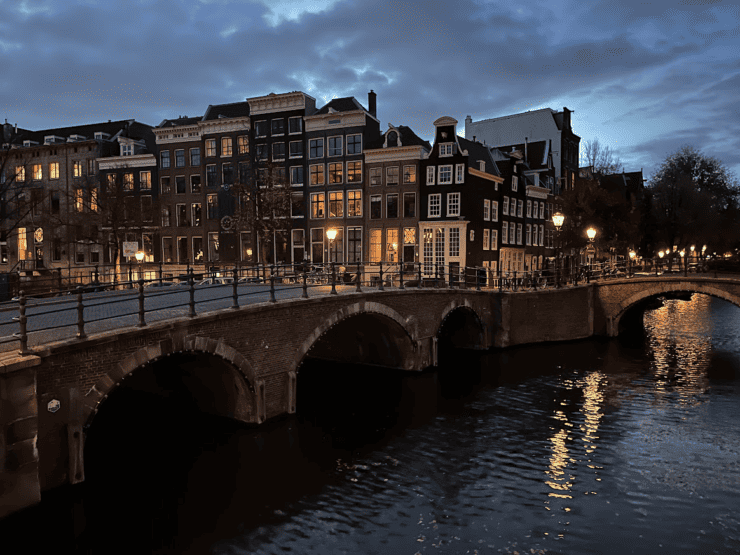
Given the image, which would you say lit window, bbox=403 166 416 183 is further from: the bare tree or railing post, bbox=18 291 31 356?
railing post, bbox=18 291 31 356

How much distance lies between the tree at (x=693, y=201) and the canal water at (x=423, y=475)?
32.1 m

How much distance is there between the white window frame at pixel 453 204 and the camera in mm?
37375

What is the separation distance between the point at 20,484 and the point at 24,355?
2.29 metres

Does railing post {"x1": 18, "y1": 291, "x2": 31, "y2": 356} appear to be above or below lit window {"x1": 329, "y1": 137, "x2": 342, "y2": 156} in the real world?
below

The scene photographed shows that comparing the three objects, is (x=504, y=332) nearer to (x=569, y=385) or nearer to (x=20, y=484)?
(x=569, y=385)

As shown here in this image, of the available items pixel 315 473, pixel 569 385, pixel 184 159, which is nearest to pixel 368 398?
pixel 315 473

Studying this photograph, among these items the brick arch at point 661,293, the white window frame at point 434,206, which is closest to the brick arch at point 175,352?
the brick arch at point 661,293

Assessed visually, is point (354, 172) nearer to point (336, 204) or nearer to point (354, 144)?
point (354, 144)

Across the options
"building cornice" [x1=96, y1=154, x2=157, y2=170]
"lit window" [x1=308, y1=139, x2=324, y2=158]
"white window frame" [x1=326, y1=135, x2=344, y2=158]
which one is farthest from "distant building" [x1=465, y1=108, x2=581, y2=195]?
"building cornice" [x1=96, y1=154, x2=157, y2=170]

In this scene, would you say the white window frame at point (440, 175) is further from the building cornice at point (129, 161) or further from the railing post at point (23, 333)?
the railing post at point (23, 333)

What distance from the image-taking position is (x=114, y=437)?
1459cm

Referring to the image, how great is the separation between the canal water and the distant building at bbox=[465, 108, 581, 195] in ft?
117

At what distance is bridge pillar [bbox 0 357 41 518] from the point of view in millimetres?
8828

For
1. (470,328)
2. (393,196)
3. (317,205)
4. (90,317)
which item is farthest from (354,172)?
(90,317)
